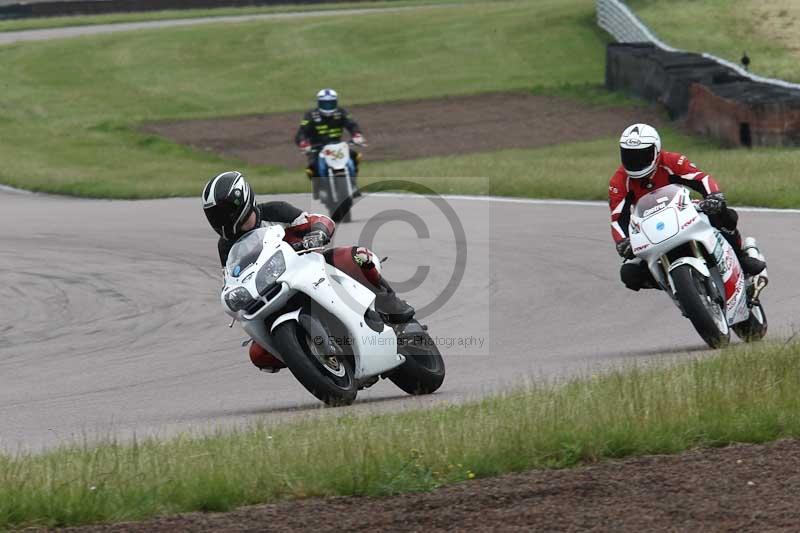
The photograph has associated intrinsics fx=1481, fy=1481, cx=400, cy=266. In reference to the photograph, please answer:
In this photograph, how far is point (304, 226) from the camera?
8.68 m

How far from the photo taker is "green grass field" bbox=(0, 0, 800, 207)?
25.1 metres

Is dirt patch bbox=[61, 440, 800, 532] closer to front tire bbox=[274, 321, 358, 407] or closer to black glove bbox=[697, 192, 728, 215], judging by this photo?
front tire bbox=[274, 321, 358, 407]

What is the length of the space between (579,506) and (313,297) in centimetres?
300

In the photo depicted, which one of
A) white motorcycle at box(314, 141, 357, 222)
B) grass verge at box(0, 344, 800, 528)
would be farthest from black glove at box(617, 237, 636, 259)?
white motorcycle at box(314, 141, 357, 222)

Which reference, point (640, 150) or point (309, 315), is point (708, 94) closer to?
point (640, 150)

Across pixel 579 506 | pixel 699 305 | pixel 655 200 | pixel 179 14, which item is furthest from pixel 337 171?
pixel 179 14

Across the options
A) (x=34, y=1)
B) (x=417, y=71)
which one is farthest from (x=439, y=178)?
(x=34, y=1)

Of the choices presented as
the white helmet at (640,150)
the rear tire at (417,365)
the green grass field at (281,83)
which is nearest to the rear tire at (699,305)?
the white helmet at (640,150)

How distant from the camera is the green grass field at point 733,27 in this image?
36.4 metres

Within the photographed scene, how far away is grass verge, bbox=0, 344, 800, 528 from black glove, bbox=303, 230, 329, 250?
1.25 m

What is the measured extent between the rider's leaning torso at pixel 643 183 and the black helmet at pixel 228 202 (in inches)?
111

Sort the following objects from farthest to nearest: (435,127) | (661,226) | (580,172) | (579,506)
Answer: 1. (435,127)
2. (580,172)
3. (661,226)
4. (579,506)

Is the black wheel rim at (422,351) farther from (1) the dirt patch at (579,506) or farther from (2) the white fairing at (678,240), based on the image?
(1) the dirt patch at (579,506)

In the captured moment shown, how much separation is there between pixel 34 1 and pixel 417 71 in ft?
66.1
